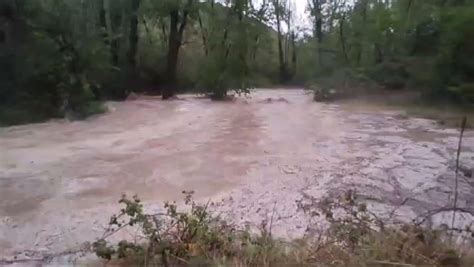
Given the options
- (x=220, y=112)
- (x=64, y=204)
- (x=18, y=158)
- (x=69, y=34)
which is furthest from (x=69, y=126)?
(x=64, y=204)

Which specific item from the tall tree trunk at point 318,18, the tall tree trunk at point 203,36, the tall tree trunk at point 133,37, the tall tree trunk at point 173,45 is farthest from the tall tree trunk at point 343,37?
the tall tree trunk at point 133,37

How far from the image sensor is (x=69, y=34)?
1277 cm

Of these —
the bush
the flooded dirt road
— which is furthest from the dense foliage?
the bush

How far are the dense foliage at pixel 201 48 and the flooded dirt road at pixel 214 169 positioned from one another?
1.15 metres

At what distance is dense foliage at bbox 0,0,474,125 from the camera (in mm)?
12078

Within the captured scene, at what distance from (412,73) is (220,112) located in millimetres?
5717

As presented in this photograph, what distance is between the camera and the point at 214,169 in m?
7.44

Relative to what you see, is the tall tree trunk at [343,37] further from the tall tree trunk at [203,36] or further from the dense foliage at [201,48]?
the tall tree trunk at [203,36]

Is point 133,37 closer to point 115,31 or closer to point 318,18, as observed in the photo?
point 115,31

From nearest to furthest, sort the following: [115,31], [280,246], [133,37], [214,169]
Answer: [280,246]
[214,169]
[115,31]
[133,37]

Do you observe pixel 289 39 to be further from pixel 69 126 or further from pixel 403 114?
pixel 69 126

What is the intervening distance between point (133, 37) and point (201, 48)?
12.1ft

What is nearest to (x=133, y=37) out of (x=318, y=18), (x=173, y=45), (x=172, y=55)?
(x=173, y=45)

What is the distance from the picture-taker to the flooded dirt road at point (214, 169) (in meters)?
5.25
